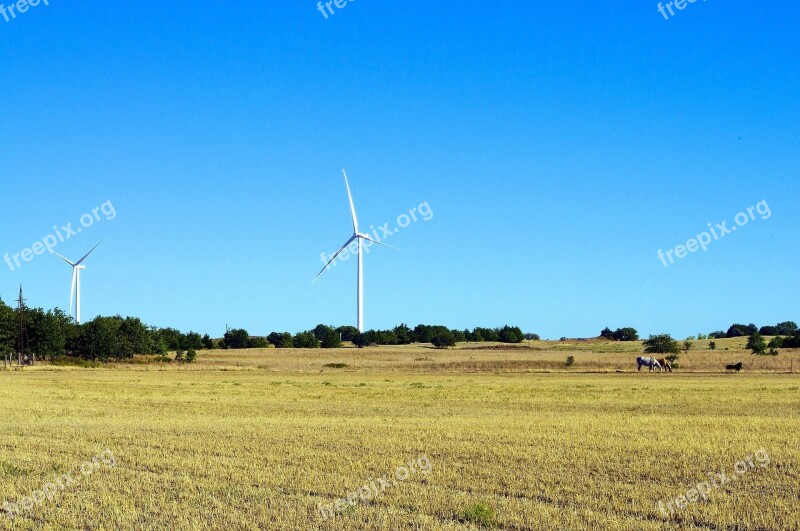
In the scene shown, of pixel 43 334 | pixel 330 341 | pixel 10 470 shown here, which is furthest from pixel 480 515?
pixel 330 341

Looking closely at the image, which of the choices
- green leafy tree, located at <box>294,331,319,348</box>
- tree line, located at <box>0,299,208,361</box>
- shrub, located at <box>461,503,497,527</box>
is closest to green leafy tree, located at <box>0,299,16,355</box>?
tree line, located at <box>0,299,208,361</box>

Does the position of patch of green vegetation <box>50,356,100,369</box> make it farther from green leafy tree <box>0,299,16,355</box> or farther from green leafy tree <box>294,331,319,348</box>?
green leafy tree <box>294,331,319,348</box>

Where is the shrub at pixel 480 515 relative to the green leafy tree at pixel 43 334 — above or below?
below

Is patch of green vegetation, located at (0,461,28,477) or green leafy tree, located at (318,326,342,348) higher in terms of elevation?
green leafy tree, located at (318,326,342,348)

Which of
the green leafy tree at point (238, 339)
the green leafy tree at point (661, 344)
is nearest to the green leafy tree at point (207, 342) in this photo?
the green leafy tree at point (238, 339)

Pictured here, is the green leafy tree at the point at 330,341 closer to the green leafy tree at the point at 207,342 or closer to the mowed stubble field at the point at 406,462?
the green leafy tree at the point at 207,342

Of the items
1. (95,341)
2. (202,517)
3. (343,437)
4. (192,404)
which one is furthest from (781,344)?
(202,517)

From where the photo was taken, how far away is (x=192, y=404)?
1601 inches

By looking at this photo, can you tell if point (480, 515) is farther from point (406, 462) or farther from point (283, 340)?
point (283, 340)

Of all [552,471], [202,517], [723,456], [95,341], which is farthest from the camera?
[95,341]

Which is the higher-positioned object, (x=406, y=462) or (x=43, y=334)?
(x=43, y=334)

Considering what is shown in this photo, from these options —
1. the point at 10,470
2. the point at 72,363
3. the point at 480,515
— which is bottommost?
the point at 480,515

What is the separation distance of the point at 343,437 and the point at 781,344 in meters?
120

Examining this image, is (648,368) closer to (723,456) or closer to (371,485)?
(723,456)
